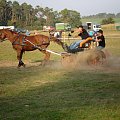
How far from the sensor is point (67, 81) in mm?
12383

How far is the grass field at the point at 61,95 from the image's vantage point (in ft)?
24.5

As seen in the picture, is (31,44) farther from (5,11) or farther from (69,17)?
(69,17)

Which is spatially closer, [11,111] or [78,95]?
[11,111]

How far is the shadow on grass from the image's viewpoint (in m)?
7.41

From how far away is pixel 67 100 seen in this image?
892 cm

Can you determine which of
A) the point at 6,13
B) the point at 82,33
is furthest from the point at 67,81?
the point at 6,13

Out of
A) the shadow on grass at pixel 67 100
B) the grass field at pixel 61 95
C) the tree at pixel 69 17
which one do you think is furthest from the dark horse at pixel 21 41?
the tree at pixel 69 17

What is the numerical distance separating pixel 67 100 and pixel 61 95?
2.40 feet

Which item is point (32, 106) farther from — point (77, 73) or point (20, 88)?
point (77, 73)

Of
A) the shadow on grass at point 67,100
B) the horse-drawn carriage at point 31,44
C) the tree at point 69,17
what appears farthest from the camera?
the tree at point 69,17

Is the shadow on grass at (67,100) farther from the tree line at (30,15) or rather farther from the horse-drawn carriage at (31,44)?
the tree line at (30,15)

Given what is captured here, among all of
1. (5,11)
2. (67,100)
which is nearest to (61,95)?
(67,100)

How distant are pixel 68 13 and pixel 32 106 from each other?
13994 cm

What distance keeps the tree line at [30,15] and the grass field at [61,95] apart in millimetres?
113381
